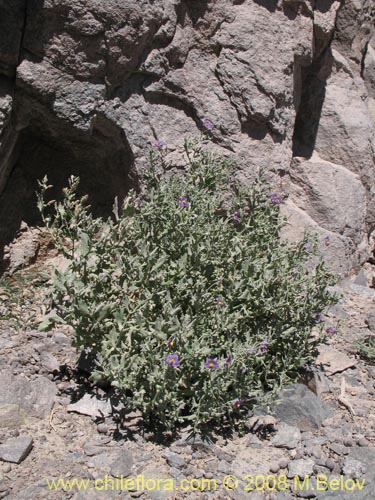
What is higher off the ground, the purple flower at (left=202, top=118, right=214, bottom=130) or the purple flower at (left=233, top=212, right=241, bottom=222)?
the purple flower at (left=202, top=118, right=214, bottom=130)

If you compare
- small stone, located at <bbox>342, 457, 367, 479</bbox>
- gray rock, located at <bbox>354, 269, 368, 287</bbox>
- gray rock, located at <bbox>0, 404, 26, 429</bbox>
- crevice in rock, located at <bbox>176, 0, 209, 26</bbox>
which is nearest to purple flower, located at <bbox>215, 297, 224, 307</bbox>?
small stone, located at <bbox>342, 457, 367, 479</bbox>

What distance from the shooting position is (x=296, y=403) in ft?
11.1

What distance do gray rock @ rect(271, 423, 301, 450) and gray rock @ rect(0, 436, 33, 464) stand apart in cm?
128

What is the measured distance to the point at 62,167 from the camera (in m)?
4.62

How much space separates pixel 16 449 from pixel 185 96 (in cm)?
291

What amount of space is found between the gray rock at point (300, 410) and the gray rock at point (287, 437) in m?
0.06

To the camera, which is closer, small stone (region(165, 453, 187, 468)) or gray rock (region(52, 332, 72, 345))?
small stone (region(165, 453, 187, 468))

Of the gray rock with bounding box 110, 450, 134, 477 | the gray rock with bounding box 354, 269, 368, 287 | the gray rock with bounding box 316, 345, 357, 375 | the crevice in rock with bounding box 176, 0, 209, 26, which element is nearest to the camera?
the gray rock with bounding box 110, 450, 134, 477

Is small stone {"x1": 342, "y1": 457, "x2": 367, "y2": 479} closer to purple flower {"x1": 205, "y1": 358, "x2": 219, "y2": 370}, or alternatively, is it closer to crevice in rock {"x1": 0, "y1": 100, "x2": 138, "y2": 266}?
purple flower {"x1": 205, "y1": 358, "x2": 219, "y2": 370}

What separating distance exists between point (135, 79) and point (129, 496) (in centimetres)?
296

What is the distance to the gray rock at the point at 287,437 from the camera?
3163 millimetres

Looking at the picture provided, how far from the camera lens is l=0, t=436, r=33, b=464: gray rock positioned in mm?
2854

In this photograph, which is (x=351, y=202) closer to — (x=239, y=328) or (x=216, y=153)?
(x=216, y=153)

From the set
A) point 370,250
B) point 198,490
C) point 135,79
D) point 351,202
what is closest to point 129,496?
point 198,490
